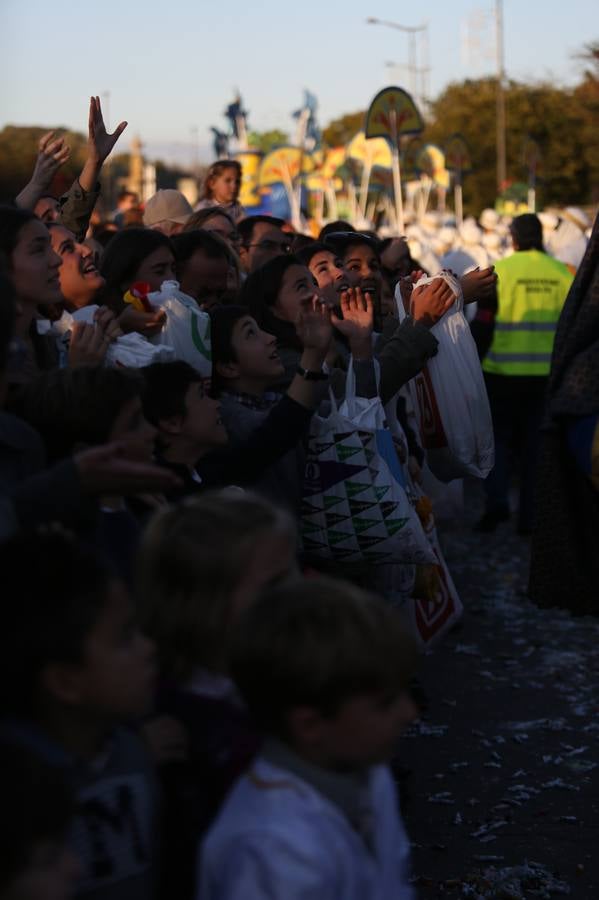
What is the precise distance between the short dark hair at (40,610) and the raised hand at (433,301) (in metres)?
3.04

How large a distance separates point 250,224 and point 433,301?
394 centimetres

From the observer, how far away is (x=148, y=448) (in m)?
3.05

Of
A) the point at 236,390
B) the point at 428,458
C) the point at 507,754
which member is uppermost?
the point at 236,390

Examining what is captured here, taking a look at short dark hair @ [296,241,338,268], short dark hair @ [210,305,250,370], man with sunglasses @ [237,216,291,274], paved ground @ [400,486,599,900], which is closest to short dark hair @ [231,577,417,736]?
paved ground @ [400,486,599,900]

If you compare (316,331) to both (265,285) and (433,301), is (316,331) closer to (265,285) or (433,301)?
(433,301)

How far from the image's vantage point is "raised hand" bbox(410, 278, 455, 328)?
201 inches

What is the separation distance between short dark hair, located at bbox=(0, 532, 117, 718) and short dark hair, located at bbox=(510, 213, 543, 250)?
8329 millimetres

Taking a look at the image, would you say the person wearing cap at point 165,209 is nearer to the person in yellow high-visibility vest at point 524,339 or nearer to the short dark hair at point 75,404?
the person in yellow high-visibility vest at point 524,339

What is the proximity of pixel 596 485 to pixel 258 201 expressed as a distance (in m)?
27.6

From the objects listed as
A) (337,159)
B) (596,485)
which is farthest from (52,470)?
(337,159)

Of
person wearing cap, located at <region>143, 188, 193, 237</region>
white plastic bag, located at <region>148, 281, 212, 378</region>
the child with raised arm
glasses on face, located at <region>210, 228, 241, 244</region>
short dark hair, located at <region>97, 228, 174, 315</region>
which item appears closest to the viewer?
the child with raised arm

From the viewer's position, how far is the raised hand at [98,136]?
5574mm

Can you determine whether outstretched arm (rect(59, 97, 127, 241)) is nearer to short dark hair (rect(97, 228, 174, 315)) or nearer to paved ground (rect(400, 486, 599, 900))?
short dark hair (rect(97, 228, 174, 315))

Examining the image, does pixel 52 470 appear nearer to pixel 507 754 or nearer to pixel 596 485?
pixel 596 485
